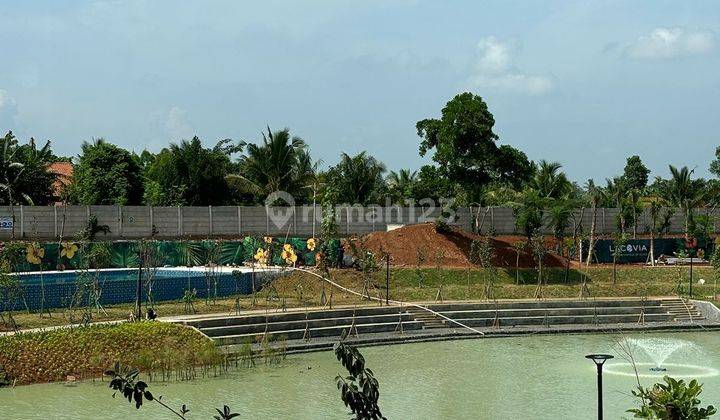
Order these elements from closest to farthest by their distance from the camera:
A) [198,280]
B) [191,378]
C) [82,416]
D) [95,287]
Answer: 1. [82,416]
2. [191,378]
3. [95,287]
4. [198,280]

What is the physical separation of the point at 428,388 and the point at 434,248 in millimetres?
21863

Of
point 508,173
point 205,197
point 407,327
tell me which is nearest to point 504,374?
point 407,327

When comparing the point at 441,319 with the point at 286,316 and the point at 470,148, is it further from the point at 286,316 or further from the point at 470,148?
the point at 470,148

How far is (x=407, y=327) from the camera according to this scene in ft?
105

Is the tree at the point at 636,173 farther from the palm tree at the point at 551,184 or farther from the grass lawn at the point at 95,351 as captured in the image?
the grass lawn at the point at 95,351

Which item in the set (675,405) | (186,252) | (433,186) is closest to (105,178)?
(186,252)

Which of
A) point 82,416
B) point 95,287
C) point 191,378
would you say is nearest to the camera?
point 82,416

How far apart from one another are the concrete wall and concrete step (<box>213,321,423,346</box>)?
46.1 feet

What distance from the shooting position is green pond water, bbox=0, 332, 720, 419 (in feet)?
65.1

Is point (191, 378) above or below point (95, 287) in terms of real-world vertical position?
below

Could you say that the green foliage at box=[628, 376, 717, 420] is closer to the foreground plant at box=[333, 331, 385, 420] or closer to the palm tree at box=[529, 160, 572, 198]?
the foreground plant at box=[333, 331, 385, 420]

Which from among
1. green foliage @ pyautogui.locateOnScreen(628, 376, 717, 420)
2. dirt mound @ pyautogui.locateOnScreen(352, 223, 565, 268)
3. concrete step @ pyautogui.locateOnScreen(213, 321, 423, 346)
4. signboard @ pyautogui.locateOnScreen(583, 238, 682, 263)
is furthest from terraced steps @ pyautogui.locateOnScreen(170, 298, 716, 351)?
green foliage @ pyautogui.locateOnScreen(628, 376, 717, 420)

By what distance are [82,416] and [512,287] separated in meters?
22.7

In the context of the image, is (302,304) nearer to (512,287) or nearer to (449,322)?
(449,322)
